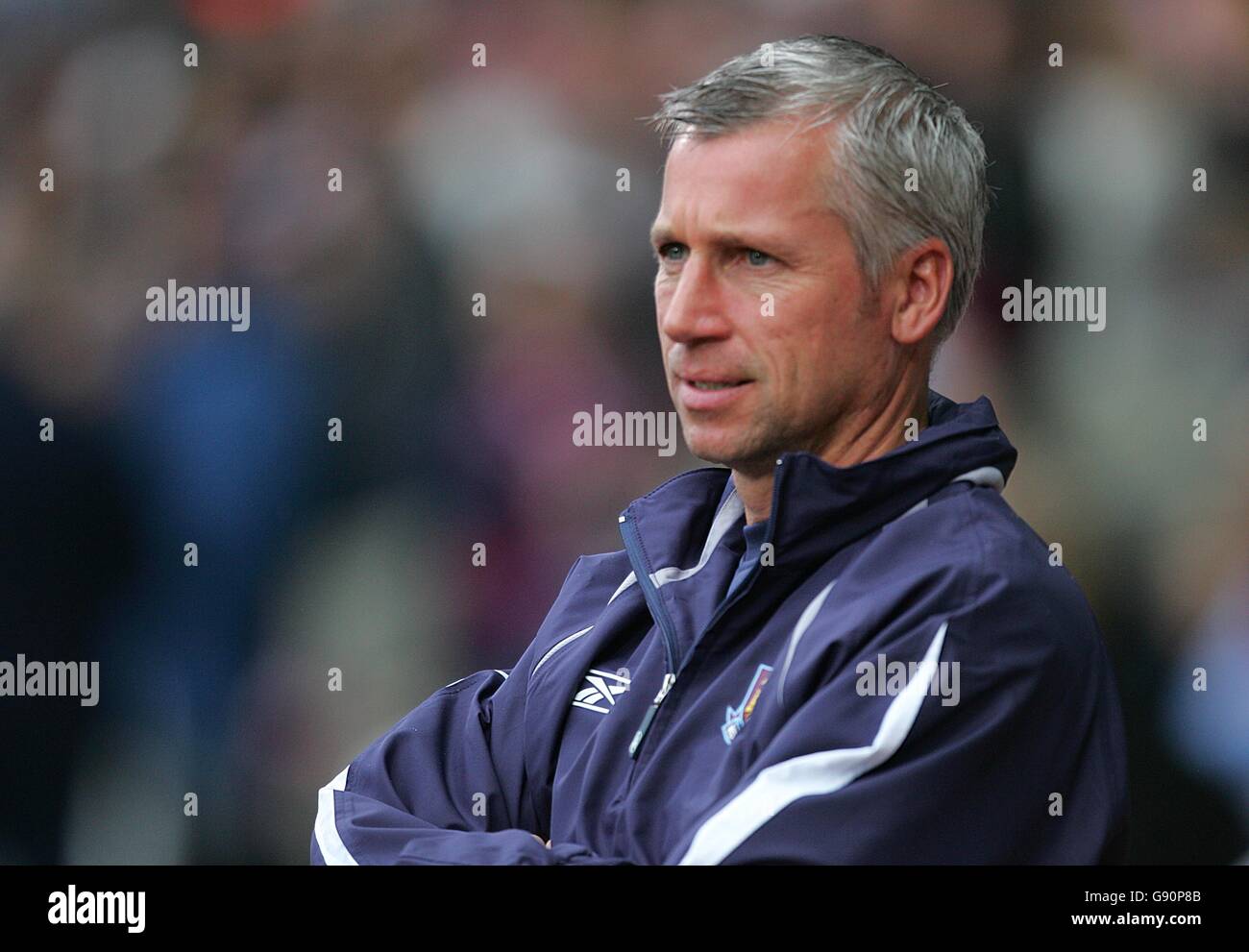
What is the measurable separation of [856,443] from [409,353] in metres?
1.38

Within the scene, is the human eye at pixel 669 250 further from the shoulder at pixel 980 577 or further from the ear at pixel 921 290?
the shoulder at pixel 980 577

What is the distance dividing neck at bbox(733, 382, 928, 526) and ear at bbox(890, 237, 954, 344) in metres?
0.08

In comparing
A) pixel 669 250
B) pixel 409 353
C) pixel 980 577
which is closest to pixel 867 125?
pixel 669 250

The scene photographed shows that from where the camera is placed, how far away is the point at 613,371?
2902 millimetres

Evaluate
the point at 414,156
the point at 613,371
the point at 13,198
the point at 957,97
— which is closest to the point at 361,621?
the point at 613,371

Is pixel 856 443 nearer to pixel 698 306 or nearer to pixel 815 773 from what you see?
pixel 698 306

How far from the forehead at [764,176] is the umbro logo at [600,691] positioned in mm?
551

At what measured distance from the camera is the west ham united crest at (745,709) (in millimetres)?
1643

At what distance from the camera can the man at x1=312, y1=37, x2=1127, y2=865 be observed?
1540mm

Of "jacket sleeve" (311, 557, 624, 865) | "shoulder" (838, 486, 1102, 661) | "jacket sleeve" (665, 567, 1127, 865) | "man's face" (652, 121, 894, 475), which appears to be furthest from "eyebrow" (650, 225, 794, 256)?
"jacket sleeve" (311, 557, 624, 865)

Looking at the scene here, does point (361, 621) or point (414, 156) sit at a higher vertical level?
point (414, 156)

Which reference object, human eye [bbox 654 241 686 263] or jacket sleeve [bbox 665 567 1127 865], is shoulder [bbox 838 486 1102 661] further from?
human eye [bbox 654 241 686 263]
